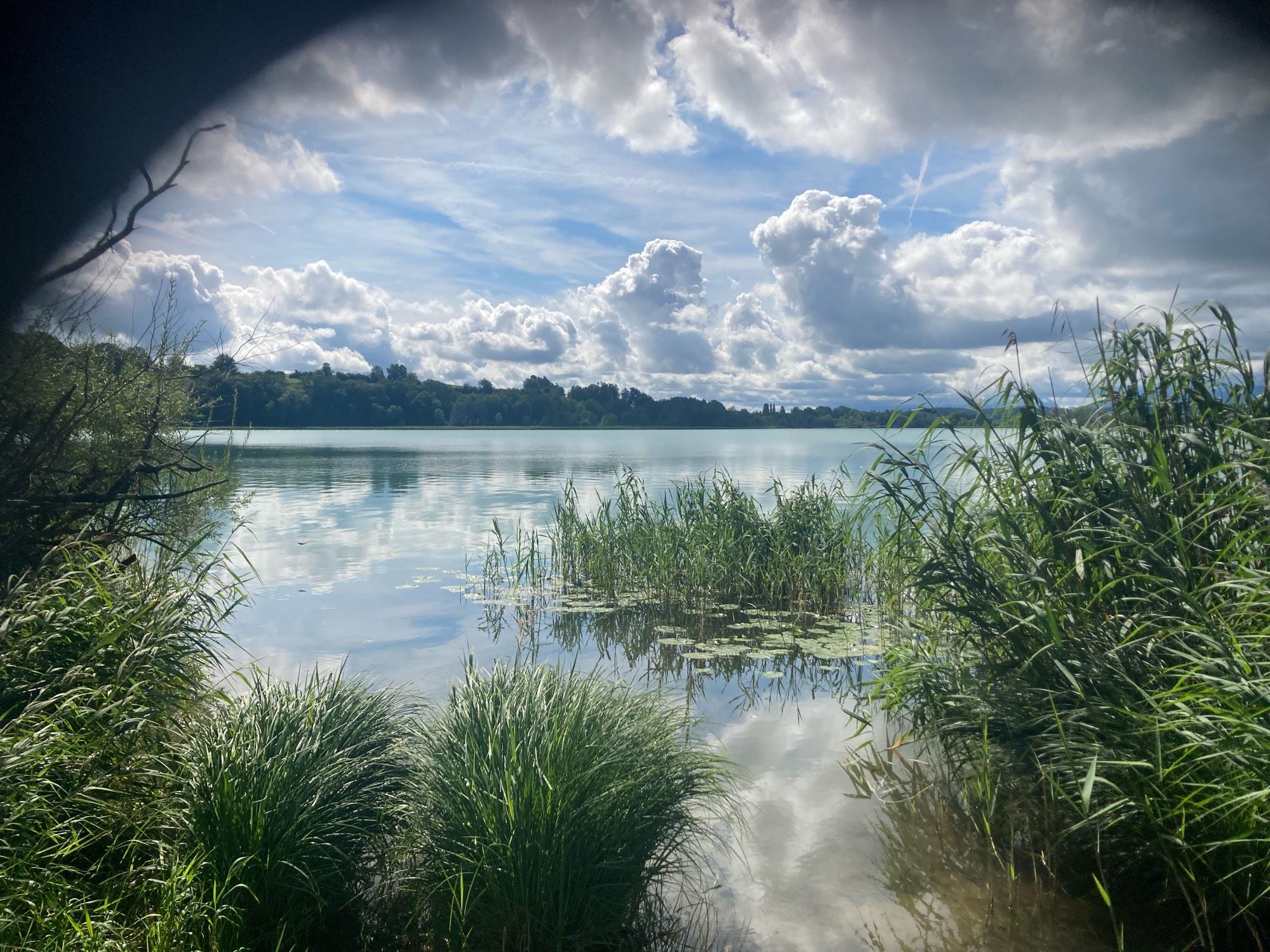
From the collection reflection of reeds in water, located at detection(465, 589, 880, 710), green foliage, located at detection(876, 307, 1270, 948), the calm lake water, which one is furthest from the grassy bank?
reflection of reeds in water, located at detection(465, 589, 880, 710)

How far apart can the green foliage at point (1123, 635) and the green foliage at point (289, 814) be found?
204 centimetres

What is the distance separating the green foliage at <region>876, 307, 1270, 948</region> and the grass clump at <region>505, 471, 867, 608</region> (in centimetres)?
373

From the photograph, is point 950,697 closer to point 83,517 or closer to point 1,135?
point 1,135

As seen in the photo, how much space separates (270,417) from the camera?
70.1 feet

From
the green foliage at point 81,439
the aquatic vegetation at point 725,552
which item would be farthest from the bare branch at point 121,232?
the aquatic vegetation at point 725,552

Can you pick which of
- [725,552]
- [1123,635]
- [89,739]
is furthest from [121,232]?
[725,552]

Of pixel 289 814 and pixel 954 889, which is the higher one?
pixel 289 814

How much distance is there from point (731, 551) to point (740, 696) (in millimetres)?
2387

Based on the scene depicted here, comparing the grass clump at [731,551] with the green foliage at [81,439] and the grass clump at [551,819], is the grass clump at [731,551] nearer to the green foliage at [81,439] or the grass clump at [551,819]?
the green foliage at [81,439]

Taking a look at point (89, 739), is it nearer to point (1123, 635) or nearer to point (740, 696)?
point (1123, 635)

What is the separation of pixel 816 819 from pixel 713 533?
4.20 metres

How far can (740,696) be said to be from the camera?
5156mm

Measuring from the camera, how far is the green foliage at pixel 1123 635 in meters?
2.21

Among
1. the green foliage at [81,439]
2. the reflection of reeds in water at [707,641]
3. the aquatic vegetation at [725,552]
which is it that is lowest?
the reflection of reeds in water at [707,641]
